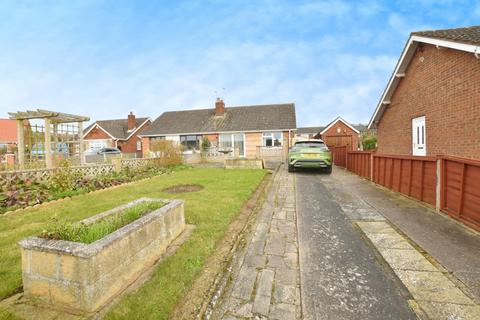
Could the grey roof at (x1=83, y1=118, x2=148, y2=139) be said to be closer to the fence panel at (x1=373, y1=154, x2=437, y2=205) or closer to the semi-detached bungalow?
the semi-detached bungalow

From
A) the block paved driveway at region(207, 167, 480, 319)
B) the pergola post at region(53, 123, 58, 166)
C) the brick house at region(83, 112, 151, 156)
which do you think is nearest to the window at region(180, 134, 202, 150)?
the brick house at region(83, 112, 151, 156)

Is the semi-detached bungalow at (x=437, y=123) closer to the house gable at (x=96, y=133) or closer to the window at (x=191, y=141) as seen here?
the window at (x=191, y=141)

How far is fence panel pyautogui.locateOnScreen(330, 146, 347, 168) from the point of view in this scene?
15.4 m

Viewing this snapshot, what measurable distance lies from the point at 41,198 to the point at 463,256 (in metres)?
8.93

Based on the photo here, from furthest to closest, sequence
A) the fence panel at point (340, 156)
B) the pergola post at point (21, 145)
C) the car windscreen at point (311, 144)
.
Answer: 1. the fence panel at point (340, 156)
2. the car windscreen at point (311, 144)
3. the pergola post at point (21, 145)

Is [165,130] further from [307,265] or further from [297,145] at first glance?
[307,265]

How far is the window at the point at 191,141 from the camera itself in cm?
2430

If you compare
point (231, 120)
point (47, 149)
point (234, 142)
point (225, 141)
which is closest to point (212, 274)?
point (47, 149)

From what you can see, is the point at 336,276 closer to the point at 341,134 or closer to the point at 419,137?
Answer: the point at 419,137

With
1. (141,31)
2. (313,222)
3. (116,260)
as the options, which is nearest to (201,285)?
(116,260)

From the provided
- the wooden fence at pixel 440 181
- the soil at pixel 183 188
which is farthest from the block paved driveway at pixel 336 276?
the soil at pixel 183 188

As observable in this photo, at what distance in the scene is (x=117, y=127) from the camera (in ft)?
112

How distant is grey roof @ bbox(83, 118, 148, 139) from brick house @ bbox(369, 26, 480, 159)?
31.3m

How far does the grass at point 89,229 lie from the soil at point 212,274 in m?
1.16
